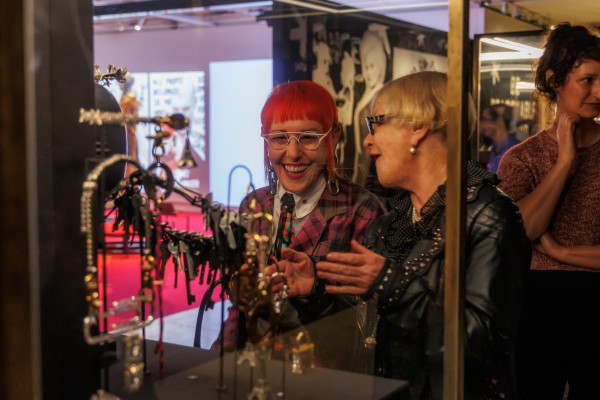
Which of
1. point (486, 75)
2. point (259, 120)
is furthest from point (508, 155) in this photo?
point (259, 120)

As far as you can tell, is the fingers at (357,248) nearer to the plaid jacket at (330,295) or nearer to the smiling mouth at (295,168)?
the plaid jacket at (330,295)

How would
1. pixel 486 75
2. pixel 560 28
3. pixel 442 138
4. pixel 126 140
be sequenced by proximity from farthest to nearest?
pixel 560 28, pixel 486 75, pixel 442 138, pixel 126 140

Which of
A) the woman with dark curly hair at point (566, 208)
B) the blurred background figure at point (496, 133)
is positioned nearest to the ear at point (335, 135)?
the blurred background figure at point (496, 133)

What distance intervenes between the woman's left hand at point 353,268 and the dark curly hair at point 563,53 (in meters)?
0.75

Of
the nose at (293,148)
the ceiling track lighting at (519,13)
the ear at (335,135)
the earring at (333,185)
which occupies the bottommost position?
the earring at (333,185)

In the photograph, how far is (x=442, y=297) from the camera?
1137 mm

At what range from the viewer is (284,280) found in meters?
1.09

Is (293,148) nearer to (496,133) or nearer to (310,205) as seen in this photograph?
(310,205)

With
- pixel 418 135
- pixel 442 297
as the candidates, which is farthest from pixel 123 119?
pixel 442 297

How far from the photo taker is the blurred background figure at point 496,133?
150 cm

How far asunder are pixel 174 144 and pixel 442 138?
439mm

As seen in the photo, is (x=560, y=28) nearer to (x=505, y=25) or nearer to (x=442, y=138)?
(x=505, y=25)

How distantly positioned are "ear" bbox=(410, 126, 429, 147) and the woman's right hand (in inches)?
24.0

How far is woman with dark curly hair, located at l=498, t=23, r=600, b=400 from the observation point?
156 centimetres
